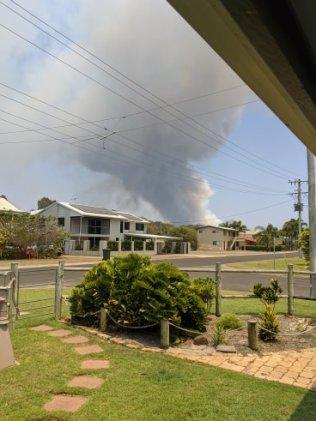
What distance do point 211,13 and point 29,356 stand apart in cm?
574

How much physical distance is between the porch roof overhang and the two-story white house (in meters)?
52.4

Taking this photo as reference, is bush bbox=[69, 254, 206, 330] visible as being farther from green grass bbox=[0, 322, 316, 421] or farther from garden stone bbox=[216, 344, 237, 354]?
green grass bbox=[0, 322, 316, 421]

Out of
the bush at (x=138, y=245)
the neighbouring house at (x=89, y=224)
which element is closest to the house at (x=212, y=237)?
the neighbouring house at (x=89, y=224)

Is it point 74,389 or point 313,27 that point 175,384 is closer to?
point 74,389

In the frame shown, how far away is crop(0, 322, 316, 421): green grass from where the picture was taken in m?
4.58

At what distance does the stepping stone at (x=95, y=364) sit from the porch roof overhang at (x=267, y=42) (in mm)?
4406

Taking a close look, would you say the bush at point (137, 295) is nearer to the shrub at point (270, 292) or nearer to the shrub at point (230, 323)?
the shrub at point (230, 323)

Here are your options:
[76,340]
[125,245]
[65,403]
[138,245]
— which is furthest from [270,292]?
[138,245]

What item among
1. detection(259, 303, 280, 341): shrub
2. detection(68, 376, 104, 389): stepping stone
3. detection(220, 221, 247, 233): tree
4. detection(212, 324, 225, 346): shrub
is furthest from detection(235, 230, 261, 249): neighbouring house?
detection(68, 376, 104, 389): stepping stone

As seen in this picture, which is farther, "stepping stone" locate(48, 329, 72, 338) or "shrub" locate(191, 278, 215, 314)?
"shrub" locate(191, 278, 215, 314)

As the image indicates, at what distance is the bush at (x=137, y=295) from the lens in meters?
→ 7.45

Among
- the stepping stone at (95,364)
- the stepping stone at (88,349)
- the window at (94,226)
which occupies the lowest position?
the stepping stone at (95,364)

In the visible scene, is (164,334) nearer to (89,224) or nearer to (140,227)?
(89,224)

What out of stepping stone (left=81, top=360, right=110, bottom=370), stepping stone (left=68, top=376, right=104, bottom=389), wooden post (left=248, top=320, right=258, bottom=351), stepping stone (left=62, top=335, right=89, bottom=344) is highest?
wooden post (left=248, top=320, right=258, bottom=351)
